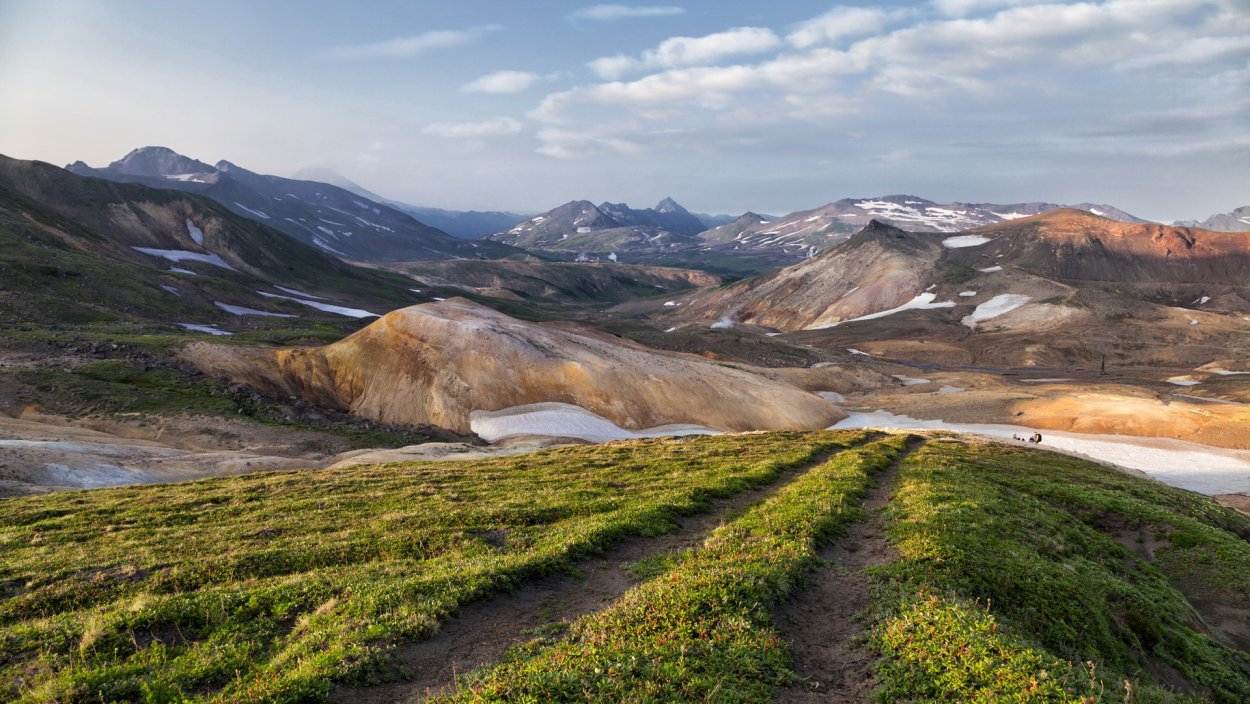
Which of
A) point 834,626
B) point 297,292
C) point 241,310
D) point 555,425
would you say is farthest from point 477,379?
point 297,292

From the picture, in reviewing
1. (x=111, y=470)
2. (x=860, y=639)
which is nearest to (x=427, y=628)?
(x=860, y=639)

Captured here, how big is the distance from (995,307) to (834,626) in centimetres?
21123

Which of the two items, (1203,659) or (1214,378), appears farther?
(1214,378)

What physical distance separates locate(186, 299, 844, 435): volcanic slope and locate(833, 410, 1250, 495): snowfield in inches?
667

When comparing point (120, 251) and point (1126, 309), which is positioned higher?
point (120, 251)

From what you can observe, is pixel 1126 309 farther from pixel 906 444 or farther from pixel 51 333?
pixel 51 333

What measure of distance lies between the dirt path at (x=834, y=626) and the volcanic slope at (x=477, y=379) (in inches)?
2046

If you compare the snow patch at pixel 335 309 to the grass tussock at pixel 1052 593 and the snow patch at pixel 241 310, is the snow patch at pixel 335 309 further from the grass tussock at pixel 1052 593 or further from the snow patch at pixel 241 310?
the grass tussock at pixel 1052 593

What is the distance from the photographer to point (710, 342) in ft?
496

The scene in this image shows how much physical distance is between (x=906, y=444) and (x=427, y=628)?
4461 cm

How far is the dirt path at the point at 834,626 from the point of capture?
10485 mm

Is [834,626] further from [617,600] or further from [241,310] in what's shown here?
[241,310]

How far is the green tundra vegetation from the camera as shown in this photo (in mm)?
10039

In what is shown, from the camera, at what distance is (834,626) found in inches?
510
